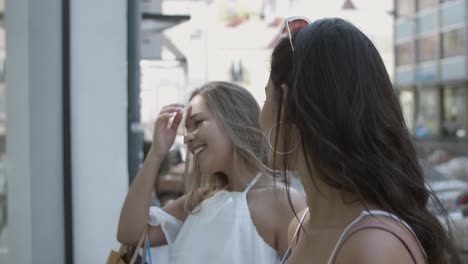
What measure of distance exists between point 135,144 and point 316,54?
1816mm

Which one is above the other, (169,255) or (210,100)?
(210,100)

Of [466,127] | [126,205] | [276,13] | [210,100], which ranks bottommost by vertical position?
[466,127]

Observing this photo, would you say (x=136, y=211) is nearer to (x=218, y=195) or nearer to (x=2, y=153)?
(x=218, y=195)

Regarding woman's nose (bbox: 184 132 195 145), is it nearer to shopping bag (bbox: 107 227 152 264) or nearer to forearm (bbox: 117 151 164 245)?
forearm (bbox: 117 151 164 245)

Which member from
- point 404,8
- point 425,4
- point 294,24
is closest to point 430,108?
point 425,4

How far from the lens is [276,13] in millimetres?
18734

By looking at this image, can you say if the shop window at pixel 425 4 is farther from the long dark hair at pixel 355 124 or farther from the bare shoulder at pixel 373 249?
the bare shoulder at pixel 373 249

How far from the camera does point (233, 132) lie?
2.08 metres

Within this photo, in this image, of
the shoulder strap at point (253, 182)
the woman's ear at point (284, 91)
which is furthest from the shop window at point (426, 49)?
the woman's ear at point (284, 91)

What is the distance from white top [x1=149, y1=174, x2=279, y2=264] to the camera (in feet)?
6.14

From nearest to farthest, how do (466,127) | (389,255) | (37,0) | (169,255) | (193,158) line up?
(389,255) → (169,255) → (193,158) → (37,0) → (466,127)

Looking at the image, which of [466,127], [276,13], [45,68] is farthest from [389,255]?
[466,127]

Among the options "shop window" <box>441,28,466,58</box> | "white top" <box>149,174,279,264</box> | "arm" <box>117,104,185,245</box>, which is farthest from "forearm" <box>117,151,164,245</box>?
"shop window" <box>441,28,466,58</box>

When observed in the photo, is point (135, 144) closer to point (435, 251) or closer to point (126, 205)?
point (126, 205)
